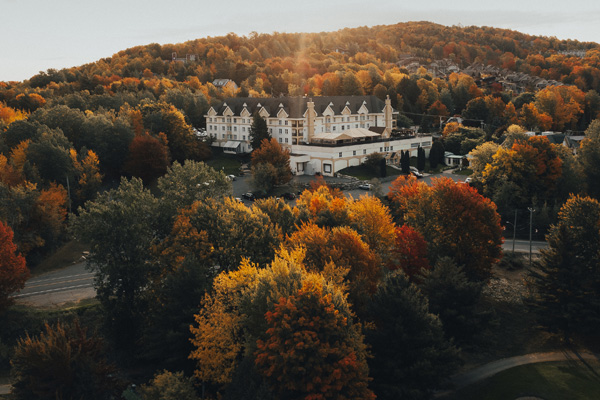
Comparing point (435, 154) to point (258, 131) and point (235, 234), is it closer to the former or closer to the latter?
point (258, 131)

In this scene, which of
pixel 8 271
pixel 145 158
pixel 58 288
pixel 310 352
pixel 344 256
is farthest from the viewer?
pixel 145 158

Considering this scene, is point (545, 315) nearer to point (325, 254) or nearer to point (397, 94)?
point (325, 254)

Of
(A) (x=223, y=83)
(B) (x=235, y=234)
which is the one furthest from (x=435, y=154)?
(A) (x=223, y=83)

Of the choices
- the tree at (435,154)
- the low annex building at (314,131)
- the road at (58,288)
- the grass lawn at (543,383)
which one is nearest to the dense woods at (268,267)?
the road at (58,288)

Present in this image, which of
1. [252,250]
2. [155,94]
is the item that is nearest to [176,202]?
[252,250]

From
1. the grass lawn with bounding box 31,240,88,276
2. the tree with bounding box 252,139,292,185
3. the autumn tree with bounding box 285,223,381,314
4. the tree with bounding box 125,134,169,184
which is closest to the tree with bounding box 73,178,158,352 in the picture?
the autumn tree with bounding box 285,223,381,314

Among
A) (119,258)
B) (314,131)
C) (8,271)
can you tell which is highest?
(314,131)
